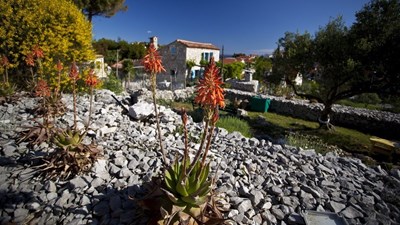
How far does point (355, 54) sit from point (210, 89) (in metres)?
10.5

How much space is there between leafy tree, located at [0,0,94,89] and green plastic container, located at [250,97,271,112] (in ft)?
37.5

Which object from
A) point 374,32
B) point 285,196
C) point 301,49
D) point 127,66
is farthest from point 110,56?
point 285,196

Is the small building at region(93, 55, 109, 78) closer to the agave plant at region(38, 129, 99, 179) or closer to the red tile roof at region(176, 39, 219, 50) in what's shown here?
Answer: the agave plant at region(38, 129, 99, 179)

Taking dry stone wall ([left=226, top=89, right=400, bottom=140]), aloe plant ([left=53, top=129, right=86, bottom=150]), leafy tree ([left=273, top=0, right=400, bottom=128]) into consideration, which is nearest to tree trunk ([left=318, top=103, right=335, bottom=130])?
leafy tree ([left=273, top=0, right=400, bottom=128])

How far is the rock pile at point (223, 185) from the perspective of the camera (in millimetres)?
3016

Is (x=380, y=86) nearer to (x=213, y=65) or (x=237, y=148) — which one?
(x=237, y=148)

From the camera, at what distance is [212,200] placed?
2.83m

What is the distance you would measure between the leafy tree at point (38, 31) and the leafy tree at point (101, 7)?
10.2m

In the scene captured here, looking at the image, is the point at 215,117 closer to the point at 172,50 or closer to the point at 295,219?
the point at 295,219

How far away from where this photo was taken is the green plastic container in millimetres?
15992

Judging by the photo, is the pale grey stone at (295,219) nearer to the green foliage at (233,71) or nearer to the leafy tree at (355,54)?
the leafy tree at (355,54)

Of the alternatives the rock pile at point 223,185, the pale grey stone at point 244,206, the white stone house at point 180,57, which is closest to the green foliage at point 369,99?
the white stone house at point 180,57

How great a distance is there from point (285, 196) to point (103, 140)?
376cm

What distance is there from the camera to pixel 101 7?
18953 mm
